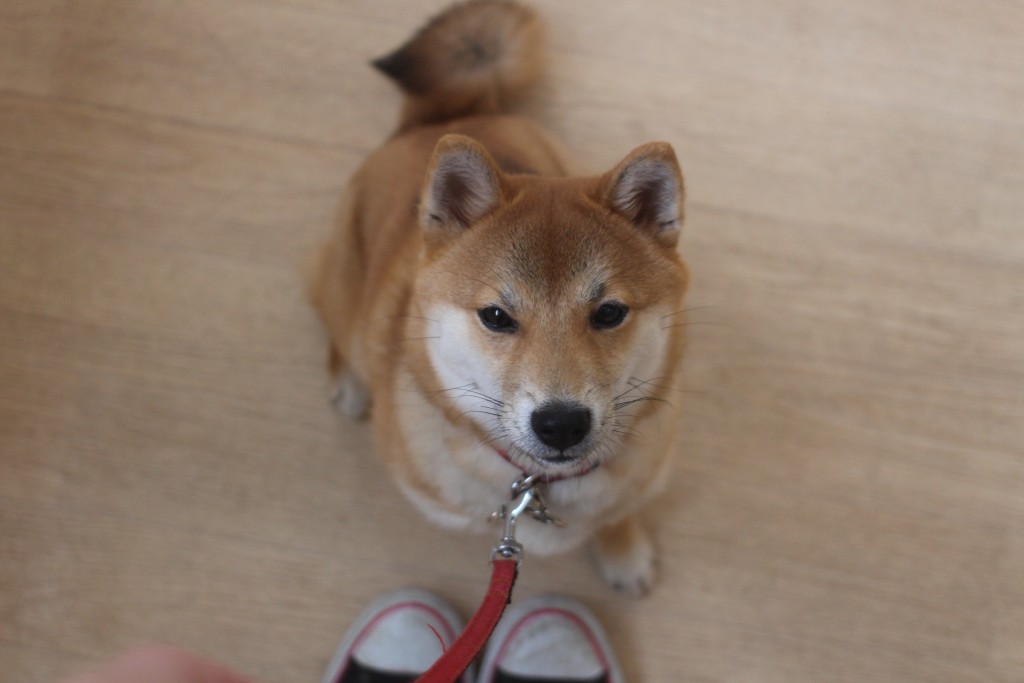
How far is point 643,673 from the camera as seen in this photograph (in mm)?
1426

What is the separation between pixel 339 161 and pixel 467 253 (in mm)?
738

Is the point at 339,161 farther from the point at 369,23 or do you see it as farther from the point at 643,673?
the point at 643,673

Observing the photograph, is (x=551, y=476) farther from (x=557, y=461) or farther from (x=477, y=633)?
(x=477, y=633)

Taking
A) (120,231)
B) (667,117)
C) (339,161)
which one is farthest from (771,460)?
(120,231)

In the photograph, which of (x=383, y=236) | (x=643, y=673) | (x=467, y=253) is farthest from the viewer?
(x=643, y=673)

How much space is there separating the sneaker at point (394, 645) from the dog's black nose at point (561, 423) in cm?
65

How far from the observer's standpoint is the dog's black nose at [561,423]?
93 cm

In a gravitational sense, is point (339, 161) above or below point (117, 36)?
below

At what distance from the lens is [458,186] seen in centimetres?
104

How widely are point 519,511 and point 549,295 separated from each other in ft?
1.05

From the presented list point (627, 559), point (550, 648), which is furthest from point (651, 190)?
point (550, 648)

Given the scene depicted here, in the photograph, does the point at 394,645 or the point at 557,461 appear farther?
the point at 394,645

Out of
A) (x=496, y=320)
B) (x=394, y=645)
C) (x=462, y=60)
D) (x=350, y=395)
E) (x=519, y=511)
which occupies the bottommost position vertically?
(x=394, y=645)

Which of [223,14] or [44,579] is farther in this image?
[223,14]
